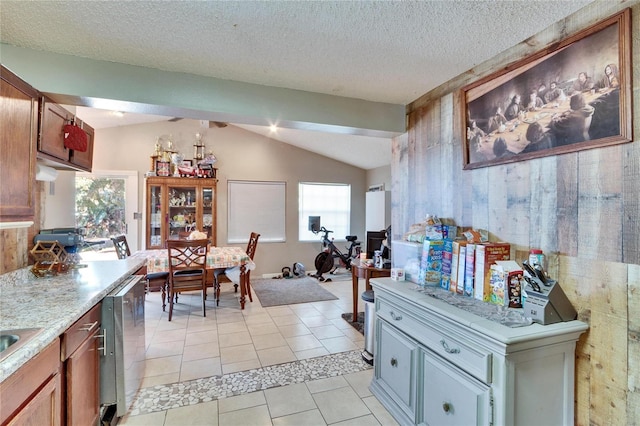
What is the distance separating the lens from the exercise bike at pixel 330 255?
19.6 feet

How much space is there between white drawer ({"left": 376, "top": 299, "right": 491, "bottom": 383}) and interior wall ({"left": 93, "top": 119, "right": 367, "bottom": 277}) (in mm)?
4365

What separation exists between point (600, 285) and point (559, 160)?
638 mm

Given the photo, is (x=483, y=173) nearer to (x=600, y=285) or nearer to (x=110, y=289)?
(x=600, y=285)

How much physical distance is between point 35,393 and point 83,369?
454 millimetres

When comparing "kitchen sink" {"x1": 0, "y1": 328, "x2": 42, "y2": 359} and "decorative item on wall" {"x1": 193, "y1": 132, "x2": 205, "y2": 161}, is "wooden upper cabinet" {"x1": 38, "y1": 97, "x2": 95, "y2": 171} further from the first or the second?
"decorative item on wall" {"x1": 193, "y1": 132, "x2": 205, "y2": 161}

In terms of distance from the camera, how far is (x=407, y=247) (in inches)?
88.8

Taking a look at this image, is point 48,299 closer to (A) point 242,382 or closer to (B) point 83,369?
(B) point 83,369

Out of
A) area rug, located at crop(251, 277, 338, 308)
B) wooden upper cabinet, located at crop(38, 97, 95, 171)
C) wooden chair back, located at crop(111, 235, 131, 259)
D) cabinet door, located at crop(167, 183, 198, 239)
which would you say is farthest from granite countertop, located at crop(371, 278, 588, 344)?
cabinet door, located at crop(167, 183, 198, 239)

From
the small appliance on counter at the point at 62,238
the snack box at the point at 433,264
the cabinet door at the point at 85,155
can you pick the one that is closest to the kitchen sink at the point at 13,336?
the small appliance on counter at the point at 62,238

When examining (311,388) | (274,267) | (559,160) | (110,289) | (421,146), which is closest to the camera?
(559,160)

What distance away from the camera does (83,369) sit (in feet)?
4.82

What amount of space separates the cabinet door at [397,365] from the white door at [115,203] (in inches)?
189

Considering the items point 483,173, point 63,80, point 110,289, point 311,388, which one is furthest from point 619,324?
point 63,80

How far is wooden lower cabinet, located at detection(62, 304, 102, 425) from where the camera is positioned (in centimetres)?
131
